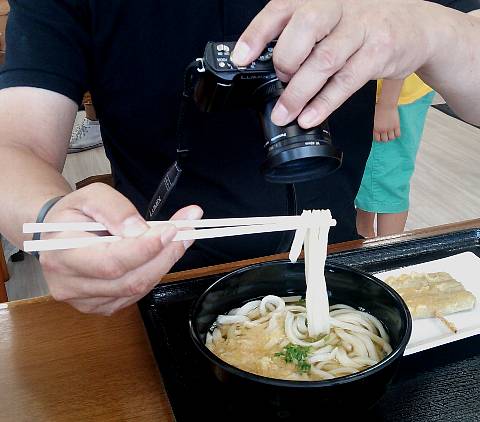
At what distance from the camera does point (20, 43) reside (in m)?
0.99

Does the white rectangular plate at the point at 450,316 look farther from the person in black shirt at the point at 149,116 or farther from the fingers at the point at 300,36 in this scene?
the fingers at the point at 300,36

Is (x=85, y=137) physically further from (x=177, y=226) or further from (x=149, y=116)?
(x=177, y=226)

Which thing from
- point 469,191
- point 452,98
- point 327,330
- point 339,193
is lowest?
point 469,191

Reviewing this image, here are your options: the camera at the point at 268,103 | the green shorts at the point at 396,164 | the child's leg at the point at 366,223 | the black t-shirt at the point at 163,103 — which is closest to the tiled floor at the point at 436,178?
the child's leg at the point at 366,223

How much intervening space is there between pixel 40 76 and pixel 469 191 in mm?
2525

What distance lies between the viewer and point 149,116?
1.13 meters

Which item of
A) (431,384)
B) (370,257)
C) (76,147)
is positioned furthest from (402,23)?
(76,147)

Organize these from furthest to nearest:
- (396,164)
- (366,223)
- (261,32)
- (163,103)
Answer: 1. (366,223)
2. (396,164)
3. (163,103)
4. (261,32)

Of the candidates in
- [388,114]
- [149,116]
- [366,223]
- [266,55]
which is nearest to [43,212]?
[266,55]

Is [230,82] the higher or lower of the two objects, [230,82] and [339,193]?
the higher

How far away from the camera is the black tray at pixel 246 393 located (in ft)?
2.23

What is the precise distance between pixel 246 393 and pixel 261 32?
17.2 inches

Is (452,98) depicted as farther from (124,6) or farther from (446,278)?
(124,6)

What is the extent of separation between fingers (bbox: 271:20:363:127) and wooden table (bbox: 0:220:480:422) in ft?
1.26
